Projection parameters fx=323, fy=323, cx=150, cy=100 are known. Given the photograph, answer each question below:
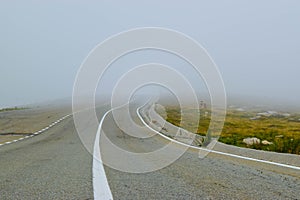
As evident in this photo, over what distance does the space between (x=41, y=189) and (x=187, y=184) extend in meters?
2.44

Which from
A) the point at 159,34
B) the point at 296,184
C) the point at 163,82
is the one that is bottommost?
the point at 296,184

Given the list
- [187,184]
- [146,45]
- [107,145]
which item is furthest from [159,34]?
[187,184]

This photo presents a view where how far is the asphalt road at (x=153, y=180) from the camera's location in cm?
498

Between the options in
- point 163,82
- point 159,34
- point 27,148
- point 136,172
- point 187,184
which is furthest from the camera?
point 163,82

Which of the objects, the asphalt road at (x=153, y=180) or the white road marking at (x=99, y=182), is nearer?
the white road marking at (x=99, y=182)

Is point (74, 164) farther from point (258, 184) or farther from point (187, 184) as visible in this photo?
point (258, 184)

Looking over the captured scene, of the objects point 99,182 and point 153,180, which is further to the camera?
point 153,180

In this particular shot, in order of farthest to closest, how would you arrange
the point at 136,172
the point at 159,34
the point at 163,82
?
the point at 163,82, the point at 159,34, the point at 136,172

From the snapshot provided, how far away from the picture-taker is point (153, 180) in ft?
19.6

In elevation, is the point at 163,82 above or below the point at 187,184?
above

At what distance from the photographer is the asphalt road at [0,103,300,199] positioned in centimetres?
498

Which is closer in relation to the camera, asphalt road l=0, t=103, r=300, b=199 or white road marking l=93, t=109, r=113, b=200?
white road marking l=93, t=109, r=113, b=200

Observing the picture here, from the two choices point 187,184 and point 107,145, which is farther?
point 107,145

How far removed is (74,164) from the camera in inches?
294
